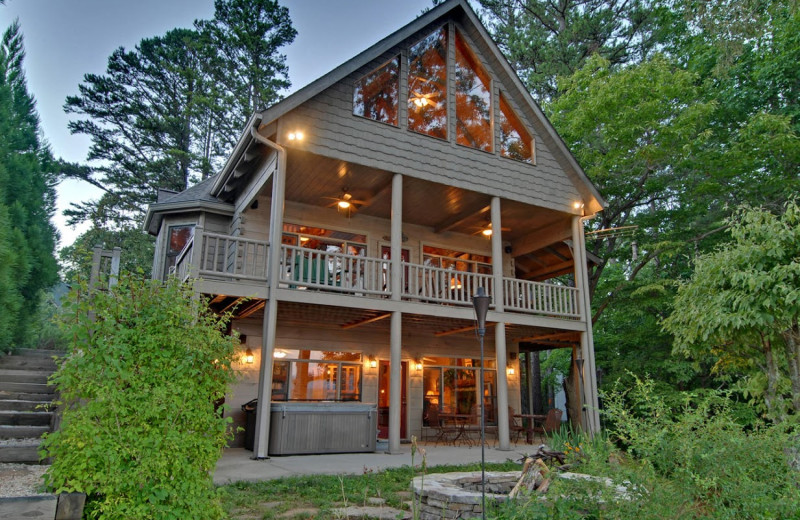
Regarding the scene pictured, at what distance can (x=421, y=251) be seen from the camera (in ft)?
46.6

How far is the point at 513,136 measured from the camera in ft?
43.3

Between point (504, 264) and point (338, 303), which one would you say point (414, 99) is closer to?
point (338, 303)

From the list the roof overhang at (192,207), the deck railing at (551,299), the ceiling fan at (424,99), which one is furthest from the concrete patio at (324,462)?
the ceiling fan at (424,99)

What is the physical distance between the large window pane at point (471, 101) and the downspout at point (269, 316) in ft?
15.1

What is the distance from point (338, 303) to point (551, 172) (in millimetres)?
6626

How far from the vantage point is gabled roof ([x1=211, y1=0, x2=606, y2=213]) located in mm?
9812

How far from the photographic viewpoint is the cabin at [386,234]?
9.99 m

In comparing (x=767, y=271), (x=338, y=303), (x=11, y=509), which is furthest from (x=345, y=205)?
(x=11, y=509)

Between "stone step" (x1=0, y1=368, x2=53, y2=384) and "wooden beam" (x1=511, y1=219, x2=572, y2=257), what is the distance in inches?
466

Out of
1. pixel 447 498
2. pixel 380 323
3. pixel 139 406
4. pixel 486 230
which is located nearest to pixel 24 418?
pixel 139 406

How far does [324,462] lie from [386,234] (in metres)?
6.48

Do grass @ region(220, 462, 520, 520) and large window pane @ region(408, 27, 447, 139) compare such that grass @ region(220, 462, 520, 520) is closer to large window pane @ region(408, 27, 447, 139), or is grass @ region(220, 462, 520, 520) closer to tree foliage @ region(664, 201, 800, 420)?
tree foliage @ region(664, 201, 800, 420)

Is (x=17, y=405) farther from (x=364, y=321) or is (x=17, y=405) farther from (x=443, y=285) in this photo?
(x=443, y=285)

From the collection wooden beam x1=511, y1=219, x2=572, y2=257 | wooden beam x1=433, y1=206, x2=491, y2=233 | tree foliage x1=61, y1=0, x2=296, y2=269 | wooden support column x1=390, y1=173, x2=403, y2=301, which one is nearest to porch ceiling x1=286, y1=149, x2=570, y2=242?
wooden beam x1=433, y1=206, x2=491, y2=233
